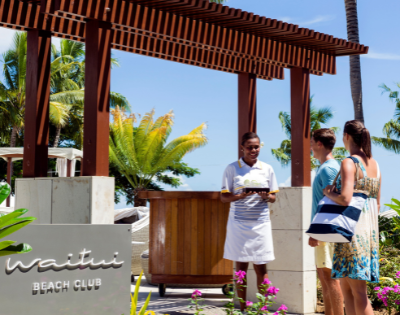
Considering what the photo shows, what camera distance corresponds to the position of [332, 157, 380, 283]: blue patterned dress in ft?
12.2

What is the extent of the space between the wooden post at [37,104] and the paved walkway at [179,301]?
7.00 feet

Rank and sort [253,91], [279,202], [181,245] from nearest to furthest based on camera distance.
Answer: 1. [279,202]
2. [181,245]
3. [253,91]

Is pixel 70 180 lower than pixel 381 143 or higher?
lower

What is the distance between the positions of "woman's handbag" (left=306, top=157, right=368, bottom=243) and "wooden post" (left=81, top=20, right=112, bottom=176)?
2003mm

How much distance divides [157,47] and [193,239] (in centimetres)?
252

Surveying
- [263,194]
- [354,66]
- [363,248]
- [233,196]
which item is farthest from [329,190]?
[354,66]

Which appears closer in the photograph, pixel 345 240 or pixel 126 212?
pixel 345 240

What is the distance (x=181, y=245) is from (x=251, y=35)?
2775 mm

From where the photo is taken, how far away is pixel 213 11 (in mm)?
5336

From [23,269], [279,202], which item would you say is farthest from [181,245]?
[23,269]

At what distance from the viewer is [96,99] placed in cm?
473

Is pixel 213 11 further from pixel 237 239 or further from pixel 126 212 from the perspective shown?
pixel 126 212

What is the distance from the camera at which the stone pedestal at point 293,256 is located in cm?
588

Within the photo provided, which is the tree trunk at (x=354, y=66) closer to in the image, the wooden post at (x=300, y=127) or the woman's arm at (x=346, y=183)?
the wooden post at (x=300, y=127)
